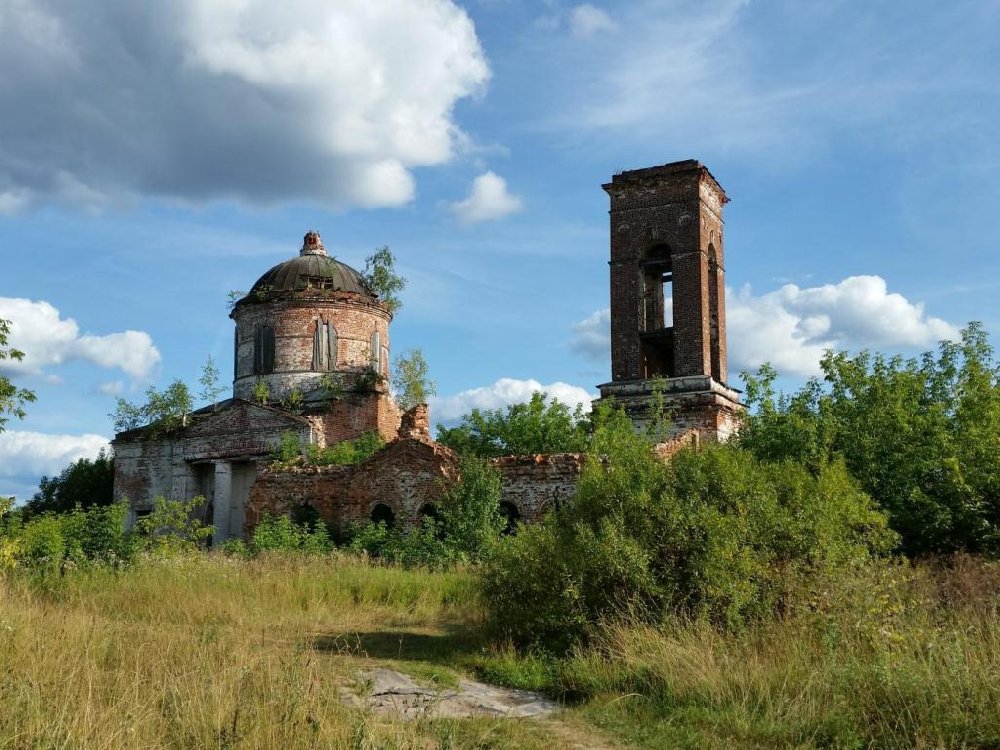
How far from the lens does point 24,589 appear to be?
10.9m

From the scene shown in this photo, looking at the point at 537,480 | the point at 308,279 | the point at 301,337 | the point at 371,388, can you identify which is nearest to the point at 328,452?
the point at 371,388

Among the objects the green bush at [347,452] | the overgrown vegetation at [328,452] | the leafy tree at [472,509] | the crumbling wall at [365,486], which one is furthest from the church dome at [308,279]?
the leafy tree at [472,509]

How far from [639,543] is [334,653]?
10.2ft

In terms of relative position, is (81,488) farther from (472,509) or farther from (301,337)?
(472,509)

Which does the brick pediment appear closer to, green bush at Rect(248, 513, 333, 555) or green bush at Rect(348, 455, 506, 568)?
green bush at Rect(248, 513, 333, 555)

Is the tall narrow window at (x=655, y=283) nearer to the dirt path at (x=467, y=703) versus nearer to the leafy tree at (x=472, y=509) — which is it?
the leafy tree at (x=472, y=509)

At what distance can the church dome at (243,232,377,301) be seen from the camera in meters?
30.4

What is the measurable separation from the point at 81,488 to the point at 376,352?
464 inches

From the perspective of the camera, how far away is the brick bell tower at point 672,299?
78.5 feet

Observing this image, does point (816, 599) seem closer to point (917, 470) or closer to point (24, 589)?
point (917, 470)

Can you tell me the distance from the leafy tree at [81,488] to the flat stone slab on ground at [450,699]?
26.6 metres

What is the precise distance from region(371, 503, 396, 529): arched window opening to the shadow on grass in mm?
10949

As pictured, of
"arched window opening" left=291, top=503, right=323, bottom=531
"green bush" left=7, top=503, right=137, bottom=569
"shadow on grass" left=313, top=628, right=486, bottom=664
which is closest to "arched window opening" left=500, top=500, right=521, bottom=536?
"arched window opening" left=291, top=503, right=323, bottom=531

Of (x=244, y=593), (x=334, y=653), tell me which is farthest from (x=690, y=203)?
(x=334, y=653)
